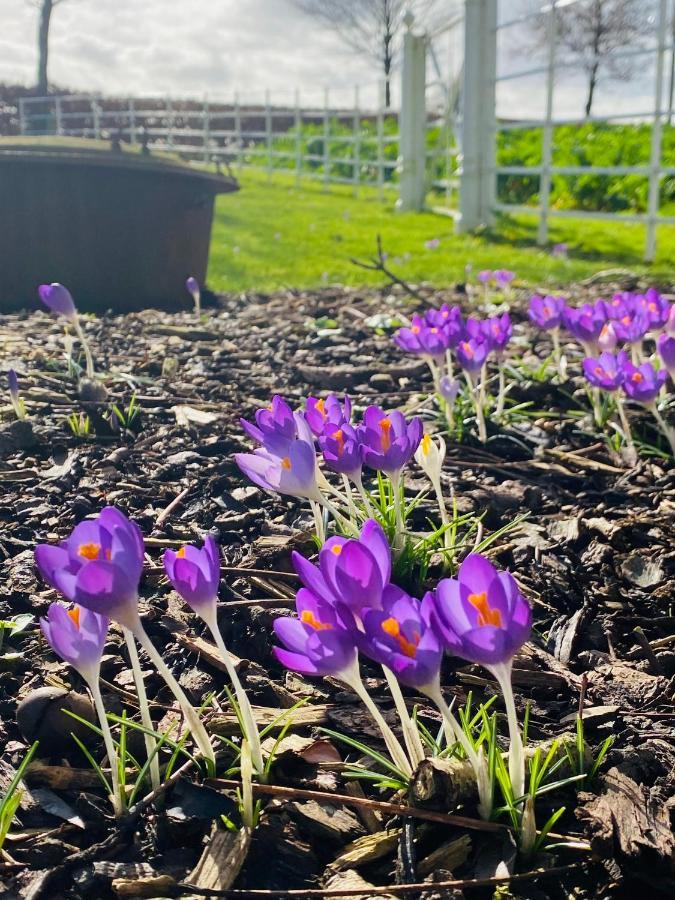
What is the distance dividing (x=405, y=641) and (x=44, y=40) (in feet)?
80.4

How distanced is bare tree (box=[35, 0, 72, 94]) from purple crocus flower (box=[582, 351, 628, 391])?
2239 centimetres

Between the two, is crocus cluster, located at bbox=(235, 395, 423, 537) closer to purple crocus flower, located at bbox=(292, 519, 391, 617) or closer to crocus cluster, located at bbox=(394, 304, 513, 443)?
purple crocus flower, located at bbox=(292, 519, 391, 617)

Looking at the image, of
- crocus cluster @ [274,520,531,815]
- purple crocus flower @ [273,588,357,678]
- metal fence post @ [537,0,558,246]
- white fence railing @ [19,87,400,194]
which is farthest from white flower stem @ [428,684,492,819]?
white fence railing @ [19,87,400,194]

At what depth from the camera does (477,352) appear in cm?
230

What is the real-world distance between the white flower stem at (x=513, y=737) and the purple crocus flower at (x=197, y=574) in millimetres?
354

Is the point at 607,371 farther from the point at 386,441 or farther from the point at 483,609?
the point at 483,609

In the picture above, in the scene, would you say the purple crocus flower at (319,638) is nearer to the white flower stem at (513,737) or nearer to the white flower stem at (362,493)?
the white flower stem at (513,737)

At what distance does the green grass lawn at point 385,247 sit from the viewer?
6.73 metres

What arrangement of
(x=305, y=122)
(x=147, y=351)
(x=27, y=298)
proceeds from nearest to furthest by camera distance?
1. (x=147, y=351)
2. (x=27, y=298)
3. (x=305, y=122)

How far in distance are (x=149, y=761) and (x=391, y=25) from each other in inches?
1266

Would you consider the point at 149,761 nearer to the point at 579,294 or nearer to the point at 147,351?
the point at 147,351

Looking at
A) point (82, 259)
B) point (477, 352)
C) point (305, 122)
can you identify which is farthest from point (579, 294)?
point (305, 122)

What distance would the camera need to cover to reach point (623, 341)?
2.73 m

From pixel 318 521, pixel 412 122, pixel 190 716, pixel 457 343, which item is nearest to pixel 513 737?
pixel 190 716
